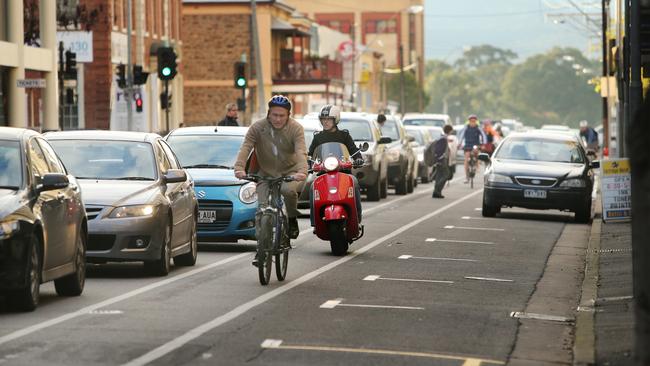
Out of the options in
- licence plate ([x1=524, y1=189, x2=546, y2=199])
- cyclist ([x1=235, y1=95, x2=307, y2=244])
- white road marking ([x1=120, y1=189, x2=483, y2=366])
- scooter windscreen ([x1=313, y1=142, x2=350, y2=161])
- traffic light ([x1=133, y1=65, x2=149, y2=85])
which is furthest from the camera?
traffic light ([x1=133, y1=65, x2=149, y2=85])

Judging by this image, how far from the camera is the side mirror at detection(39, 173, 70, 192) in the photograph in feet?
46.5

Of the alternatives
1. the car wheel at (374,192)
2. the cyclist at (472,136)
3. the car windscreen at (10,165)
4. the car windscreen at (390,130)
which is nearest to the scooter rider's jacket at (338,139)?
the car windscreen at (10,165)

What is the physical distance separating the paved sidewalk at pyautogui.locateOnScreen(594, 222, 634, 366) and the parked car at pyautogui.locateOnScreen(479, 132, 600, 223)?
5.14 m

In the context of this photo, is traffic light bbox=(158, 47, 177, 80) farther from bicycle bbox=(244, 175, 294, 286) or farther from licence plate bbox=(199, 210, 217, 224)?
bicycle bbox=(244, 175, 294, 286)

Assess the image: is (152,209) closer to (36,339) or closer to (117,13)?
(36,339)

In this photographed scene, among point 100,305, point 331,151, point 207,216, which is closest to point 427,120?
point 207,216

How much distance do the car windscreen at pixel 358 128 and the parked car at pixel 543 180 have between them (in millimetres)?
5023

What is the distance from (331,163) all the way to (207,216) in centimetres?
191

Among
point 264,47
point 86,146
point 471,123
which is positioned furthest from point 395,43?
point 86,146

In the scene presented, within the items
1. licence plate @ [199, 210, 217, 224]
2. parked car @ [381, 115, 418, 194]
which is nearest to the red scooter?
licence plate @ [199, 210, 217, 224]

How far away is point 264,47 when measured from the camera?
87.8 m

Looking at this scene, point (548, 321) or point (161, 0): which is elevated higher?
point (161, 0)

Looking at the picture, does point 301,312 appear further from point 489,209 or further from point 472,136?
point 472,136

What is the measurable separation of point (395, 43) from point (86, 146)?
142m
